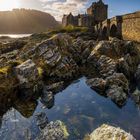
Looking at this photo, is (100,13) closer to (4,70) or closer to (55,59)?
(55,59)

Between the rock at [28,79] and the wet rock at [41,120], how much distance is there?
527 cm

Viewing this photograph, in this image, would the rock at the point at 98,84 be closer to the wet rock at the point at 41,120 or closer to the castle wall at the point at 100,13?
the wet rock at the point at 41,120

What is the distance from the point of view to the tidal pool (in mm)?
21688

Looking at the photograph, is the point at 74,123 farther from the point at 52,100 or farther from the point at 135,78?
the point at 135,78

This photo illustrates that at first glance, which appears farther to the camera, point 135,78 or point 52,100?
point 135,78

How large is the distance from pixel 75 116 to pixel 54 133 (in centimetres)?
586

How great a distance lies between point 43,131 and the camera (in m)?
20.3

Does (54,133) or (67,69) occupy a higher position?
(67,69)

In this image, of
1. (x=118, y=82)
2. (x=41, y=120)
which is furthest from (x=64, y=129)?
(x=118, y=82)

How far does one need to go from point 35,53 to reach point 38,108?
573 inches

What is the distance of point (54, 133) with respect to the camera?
19.6m

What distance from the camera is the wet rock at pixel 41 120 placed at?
74.2 ft

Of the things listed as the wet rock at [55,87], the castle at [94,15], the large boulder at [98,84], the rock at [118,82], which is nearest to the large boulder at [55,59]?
the wet rock at [55,87]

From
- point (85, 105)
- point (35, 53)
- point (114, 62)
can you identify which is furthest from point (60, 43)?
point (85, 105)
